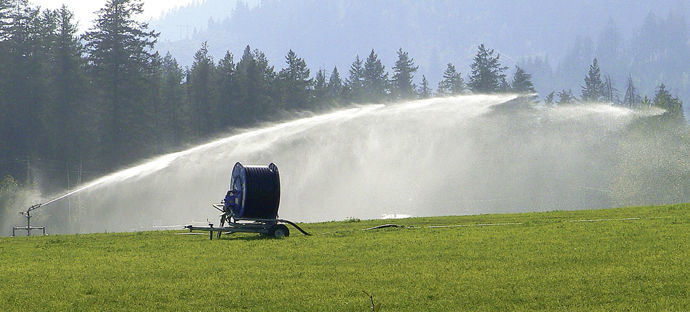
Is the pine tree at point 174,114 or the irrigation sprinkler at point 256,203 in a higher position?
the pine tree at point 174,114

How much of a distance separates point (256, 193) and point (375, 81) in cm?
15261

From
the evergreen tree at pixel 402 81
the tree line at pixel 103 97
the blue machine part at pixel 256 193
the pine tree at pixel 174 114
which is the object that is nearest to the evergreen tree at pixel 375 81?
the evergreen tree at pixel 402 81

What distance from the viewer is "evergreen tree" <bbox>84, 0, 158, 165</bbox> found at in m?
109

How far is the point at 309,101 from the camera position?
470 feet

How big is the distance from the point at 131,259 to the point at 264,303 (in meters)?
9.17

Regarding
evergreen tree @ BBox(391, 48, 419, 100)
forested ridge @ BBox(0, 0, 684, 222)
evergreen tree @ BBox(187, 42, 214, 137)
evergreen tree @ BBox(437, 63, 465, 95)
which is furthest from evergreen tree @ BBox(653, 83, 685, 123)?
evergreen tree @ BBox(187, 42, 214, 137)

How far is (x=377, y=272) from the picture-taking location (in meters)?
20.7

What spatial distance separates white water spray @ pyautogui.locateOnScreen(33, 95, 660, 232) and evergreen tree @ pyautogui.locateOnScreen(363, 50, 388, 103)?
30.3 metres

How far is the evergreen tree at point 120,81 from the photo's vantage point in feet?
358

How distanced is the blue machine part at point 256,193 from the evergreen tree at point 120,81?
7782 centimetres

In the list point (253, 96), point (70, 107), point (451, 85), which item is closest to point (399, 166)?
point (253, 96)

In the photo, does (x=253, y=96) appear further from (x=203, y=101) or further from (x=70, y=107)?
(x=70, y=107)

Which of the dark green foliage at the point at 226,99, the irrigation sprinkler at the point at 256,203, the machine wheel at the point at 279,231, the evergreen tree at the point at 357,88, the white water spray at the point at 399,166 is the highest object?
the evergreen tree at the point at 357,88

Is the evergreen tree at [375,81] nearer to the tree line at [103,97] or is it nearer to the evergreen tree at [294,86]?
the evergreen tree at [294,86]
